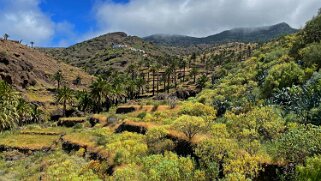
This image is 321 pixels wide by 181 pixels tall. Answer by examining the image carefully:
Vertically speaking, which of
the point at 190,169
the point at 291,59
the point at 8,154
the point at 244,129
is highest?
the point at 291,59

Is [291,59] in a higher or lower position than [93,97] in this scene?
higher

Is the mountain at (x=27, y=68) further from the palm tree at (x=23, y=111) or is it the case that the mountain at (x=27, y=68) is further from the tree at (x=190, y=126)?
the tree at (x=190, y=126)

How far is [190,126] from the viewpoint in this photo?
136 ft

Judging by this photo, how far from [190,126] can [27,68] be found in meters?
121

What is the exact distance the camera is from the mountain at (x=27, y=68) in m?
137

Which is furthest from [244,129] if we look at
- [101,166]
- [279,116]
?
[101,166]

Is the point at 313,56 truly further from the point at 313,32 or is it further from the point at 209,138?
the point at 209,138

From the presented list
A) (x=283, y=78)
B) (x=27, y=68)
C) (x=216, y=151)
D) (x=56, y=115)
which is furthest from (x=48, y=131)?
(x=27, y=68)

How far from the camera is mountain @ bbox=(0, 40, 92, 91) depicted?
137 metres

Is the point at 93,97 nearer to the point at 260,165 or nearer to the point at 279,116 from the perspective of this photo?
the point at 279,116

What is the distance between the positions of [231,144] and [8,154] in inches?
1777

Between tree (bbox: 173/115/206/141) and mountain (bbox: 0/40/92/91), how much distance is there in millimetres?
101445

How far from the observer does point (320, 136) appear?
29.5 metres

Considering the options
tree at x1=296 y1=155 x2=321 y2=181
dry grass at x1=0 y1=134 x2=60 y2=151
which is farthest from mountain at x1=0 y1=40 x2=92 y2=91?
tree at x1=296 y1=155 x2=321 y2=181
